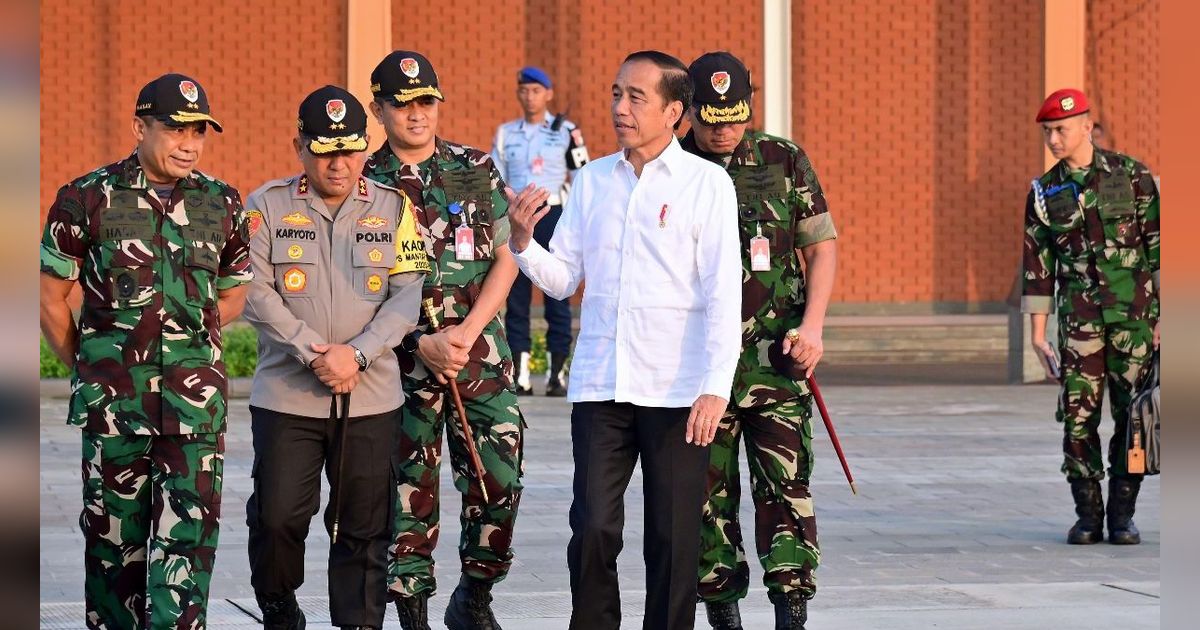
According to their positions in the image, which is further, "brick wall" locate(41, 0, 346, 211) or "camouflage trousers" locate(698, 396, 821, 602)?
"brick wall" locate(41, 0, 346, 211)

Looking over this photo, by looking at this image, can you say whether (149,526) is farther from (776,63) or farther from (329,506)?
(776,63)

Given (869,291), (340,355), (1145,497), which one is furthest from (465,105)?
(340,355)

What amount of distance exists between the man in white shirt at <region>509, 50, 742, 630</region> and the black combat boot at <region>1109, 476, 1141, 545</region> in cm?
400

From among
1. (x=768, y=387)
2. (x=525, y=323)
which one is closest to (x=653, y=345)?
(x=768, y=387)

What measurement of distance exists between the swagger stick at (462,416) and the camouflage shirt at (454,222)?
0.03 metres

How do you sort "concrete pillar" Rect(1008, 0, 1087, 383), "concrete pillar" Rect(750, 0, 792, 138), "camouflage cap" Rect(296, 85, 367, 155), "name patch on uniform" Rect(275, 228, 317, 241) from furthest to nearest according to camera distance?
1. "concrete pillar" Rect(1008, 0, 1087, 383)
2. "concrete pillar" Rect(750, 0, 792, 138)
3. "name patch on uniform" Rect(275, 228, 317, 241)
4. "camouflage cap" Rect(296, 85, 367, 155)

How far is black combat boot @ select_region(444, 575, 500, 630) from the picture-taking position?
6.72 m

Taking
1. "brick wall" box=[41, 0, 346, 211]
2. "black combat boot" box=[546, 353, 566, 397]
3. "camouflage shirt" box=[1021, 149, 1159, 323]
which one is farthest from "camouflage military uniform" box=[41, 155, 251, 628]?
"brick wall" box=[41, 0, 346, 211]

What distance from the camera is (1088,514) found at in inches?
358

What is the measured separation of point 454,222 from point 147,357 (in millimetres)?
1499

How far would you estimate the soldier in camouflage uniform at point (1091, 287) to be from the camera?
8930 mm

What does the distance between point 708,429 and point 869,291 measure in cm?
1813

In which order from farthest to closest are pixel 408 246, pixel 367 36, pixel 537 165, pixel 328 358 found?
pixel 367 36 → pixel 537 165 → pixel 408 246 → pixel 328 358

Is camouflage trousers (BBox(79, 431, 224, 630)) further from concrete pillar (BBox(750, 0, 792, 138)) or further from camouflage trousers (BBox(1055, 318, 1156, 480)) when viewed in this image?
concrete pillar (BBox(750, 0, 792, 138))
